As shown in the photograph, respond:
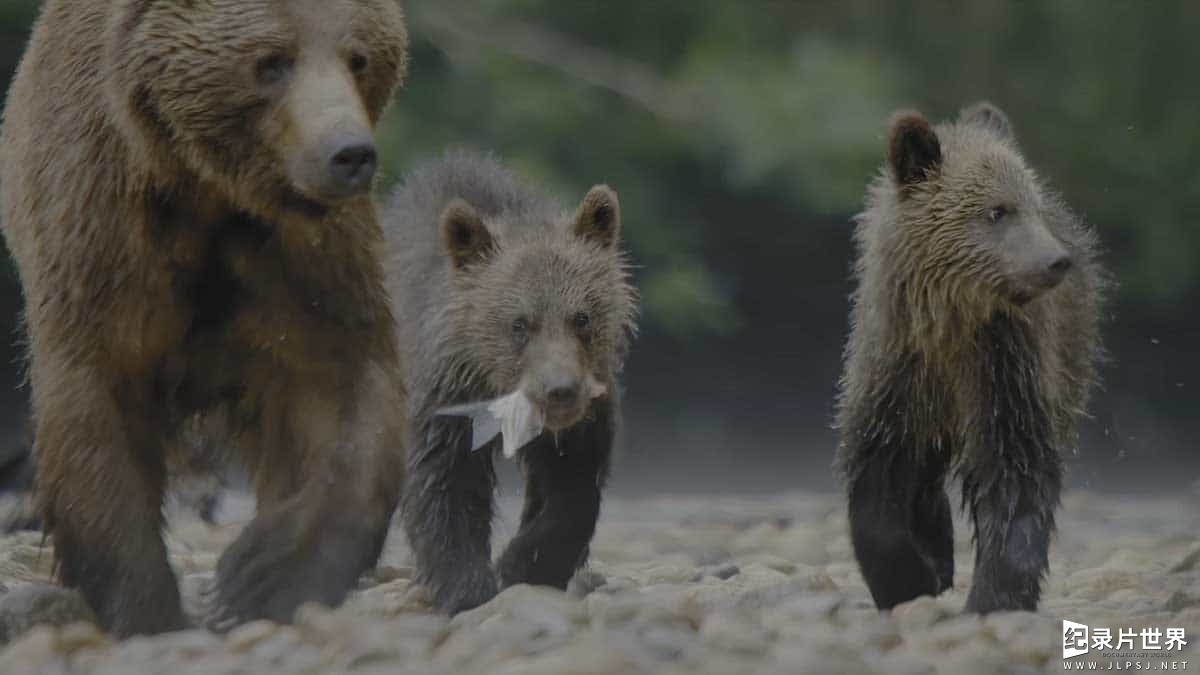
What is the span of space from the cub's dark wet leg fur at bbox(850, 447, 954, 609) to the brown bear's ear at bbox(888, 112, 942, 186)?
0.77 m

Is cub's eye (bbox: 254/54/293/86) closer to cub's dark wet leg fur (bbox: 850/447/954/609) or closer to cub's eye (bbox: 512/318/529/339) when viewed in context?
cub's eye (bbox: 512/318/529/339)

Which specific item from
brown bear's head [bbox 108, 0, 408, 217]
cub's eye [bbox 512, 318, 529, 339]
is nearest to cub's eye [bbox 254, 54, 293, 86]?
brown bear's head [bbox 108, 0, 408, 217]

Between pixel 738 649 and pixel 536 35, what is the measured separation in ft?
27.0

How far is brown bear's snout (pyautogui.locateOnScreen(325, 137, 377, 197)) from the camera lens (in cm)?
426

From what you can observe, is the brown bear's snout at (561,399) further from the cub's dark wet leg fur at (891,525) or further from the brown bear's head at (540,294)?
the cub's dark wet leg fur at (891,525)

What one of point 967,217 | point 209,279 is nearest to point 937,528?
point 967,217

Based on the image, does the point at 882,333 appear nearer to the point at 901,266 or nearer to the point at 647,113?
the point at 901,266

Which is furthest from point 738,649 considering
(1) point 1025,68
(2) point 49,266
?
(1) point 1025,68

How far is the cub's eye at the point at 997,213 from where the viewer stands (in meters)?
5.43

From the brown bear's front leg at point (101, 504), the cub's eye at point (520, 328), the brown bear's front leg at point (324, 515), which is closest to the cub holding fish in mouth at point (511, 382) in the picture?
the cub's eye at point (520, 328)

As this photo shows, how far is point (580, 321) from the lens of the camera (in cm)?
563

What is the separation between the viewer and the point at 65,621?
4.51 m

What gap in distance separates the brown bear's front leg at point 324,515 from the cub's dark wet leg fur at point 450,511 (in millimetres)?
676

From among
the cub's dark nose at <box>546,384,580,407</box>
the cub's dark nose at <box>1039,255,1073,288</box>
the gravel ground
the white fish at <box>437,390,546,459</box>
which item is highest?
the cub's dark nose at <box>1039,255,1073,288</box>
